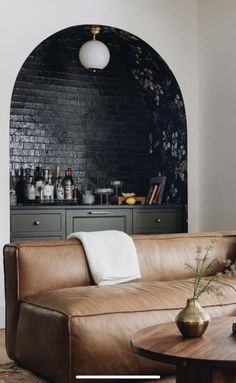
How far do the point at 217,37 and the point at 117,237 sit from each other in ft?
8.46

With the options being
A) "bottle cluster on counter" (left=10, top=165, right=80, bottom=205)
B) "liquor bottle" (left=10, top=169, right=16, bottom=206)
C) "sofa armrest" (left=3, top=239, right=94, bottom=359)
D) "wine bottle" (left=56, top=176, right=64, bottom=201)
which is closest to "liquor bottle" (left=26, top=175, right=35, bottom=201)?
"bottle cluster on counter" (left=10, top=165, right=80, bottom=205)

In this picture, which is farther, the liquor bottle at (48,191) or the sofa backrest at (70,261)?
the liquor bottle at (48,191)

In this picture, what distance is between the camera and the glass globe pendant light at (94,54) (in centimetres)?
549

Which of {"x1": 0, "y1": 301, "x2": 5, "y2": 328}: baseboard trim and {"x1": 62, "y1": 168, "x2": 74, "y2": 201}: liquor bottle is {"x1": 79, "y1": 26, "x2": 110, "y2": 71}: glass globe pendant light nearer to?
{"x1": 62, "y1": 168, "x2": 74, "y2": 201}: liquor bottle

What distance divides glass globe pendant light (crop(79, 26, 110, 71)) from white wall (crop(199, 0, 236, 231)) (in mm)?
923

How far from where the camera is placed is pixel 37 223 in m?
5.14

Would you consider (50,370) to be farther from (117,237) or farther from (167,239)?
(167,239)

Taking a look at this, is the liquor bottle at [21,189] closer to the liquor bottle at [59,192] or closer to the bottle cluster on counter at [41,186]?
the bottle cluster on counter at [41,186]

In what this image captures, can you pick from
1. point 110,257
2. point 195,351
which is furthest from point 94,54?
point 195,351

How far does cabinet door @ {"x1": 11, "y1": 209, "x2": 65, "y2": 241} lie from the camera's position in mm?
5074

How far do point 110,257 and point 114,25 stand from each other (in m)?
2.46

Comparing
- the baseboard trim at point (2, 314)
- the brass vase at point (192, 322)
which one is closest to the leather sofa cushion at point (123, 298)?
the brass vase at point (192, 322)

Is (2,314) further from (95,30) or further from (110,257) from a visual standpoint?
(95,30)

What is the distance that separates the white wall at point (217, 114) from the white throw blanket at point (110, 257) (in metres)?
1.96
